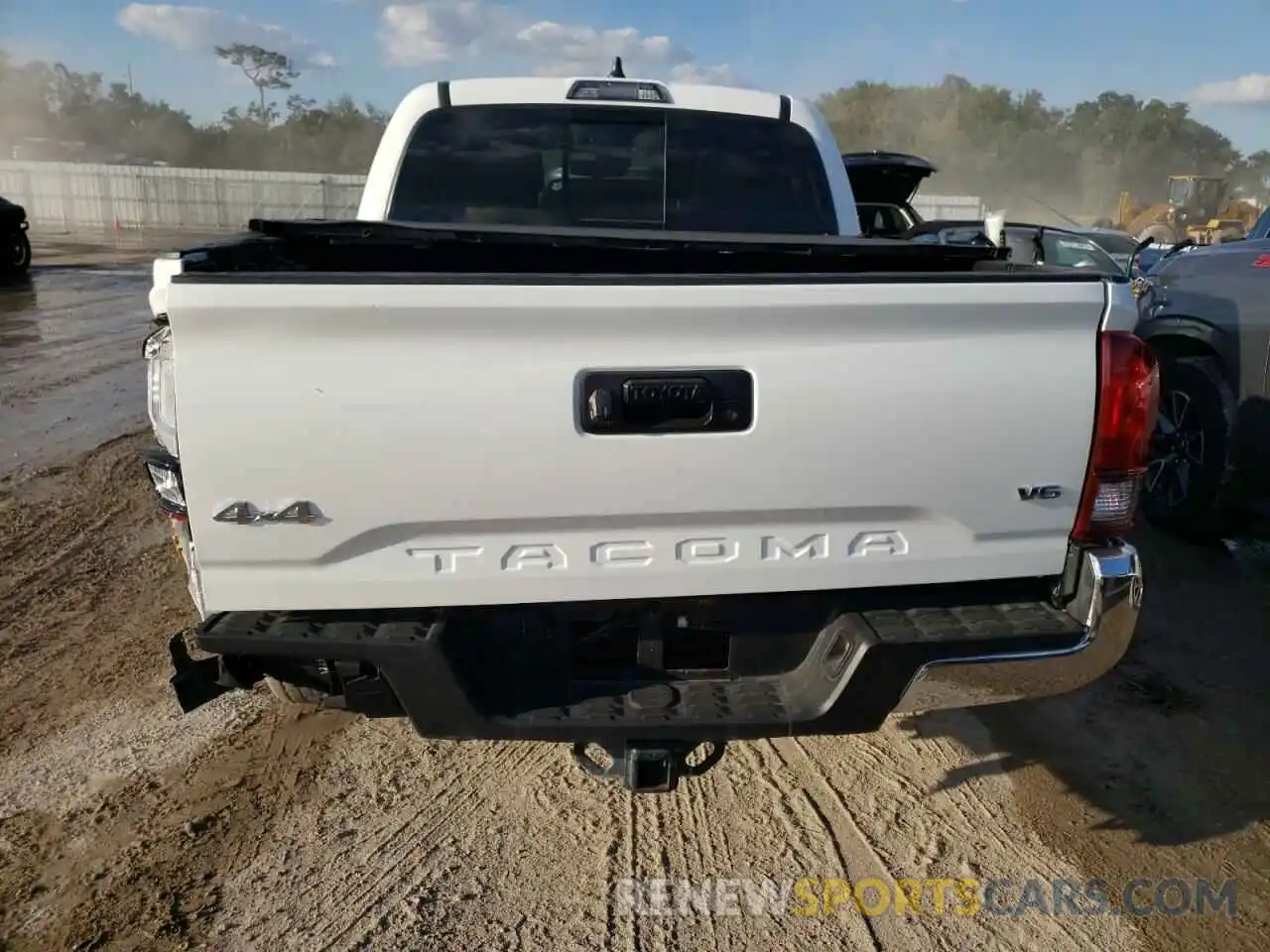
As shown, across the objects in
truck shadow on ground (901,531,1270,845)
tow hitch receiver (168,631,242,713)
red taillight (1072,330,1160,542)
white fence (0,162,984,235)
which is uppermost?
white fence (0,162,984,235)

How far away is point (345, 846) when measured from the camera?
2904mm

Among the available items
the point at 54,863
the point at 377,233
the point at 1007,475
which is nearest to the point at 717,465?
the point at 1007,475

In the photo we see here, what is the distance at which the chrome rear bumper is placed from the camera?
234cm

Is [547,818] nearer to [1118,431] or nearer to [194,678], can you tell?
[194,678]

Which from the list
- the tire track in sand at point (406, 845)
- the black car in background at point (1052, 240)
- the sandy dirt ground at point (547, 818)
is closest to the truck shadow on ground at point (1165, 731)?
the sandy dirt ground at point (547, 818)

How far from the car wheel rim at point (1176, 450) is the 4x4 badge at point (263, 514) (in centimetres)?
475

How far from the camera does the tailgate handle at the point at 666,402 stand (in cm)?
215

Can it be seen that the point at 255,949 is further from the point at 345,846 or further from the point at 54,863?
the point at 54,863

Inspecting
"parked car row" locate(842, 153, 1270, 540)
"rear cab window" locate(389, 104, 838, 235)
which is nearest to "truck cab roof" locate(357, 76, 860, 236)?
"rear cab window" locate(389, 104, 838, 235)

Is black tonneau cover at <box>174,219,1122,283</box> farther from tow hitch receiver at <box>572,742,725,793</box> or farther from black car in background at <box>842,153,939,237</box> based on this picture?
black car in background at <box>842,153,939,237</box>

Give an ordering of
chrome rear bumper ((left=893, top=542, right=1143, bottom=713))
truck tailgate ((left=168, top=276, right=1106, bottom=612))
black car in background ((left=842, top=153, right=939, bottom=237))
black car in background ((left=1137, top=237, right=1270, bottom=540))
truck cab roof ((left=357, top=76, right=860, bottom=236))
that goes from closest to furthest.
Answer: truck tailgate ((left=168, top=276, right=1106, bottom=612)) → chrome rear bumper ((left=893, top=542, right=1143, bottom=713)) → truck cab roof ((left=357, top=76, right=860, bottom=236)) → black car in background ((left=1137, top=237, right=1270, bottom=540)) → black car in background ((left=842, top=153, right=939, bottom=237))

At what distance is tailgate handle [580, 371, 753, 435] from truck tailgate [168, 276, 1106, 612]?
1cm

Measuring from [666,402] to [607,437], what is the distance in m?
0.15

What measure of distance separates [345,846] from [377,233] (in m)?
1.90
